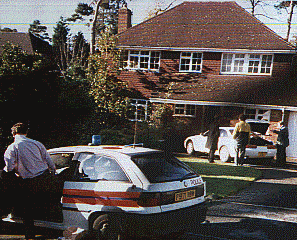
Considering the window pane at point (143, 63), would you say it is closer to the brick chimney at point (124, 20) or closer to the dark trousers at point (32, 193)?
the brick chimney at point (124, 20)

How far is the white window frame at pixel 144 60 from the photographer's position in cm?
2311

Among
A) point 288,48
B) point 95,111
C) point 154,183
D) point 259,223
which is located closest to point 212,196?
point 259,223

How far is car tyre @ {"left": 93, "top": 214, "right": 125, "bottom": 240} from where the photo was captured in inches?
183

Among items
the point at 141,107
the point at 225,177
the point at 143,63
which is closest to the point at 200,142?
the point at 225,177

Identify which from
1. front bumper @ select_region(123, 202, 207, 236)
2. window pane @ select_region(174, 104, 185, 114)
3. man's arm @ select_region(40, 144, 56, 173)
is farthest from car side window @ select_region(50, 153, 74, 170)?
window pane @ select_region(174, 104, 185, 114)

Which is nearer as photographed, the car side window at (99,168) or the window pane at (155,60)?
the car side window at (99,168)

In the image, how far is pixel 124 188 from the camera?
15.5ft

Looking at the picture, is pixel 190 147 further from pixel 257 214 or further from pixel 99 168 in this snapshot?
pixel 99 168

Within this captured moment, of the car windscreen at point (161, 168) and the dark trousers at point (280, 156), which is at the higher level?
the car windscreen at point (161, 168)

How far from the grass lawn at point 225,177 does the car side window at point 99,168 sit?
13.3 feet

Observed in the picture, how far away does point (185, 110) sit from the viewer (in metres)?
21.5

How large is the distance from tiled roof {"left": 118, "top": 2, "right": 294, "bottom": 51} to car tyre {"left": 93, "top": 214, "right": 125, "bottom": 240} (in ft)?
60.2

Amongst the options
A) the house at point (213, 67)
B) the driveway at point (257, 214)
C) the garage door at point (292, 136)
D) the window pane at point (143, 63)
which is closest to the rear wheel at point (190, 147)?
the house at point (213, 67)

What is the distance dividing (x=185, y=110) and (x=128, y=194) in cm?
1709
